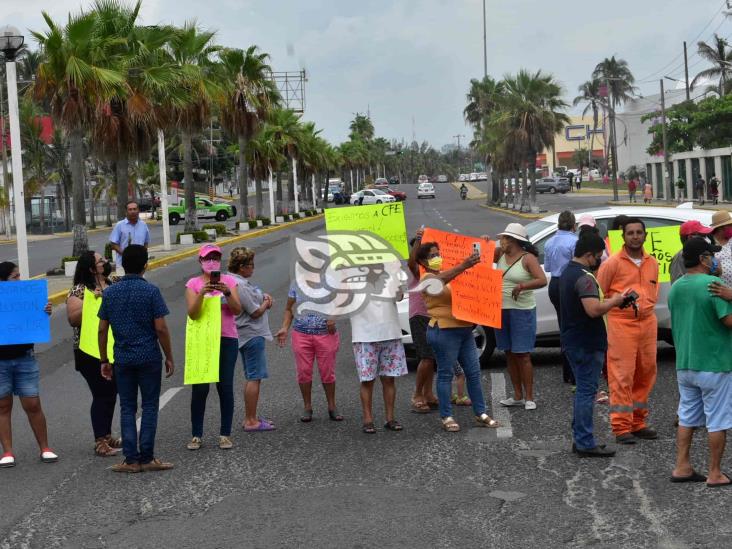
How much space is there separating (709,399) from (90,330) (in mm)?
4585

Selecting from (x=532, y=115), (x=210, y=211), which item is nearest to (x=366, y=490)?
(x=532, y=115)

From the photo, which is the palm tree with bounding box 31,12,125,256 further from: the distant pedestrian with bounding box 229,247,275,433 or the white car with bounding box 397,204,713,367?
the distant pedestrian with bounding box 229,247,275,433

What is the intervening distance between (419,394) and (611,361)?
2.15m

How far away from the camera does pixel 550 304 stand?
11.6 m

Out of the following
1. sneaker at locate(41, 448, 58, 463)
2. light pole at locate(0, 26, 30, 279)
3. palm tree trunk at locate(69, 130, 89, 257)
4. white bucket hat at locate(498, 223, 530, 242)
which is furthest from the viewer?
palm tree trunk at locate(69, 130, 89, 257)

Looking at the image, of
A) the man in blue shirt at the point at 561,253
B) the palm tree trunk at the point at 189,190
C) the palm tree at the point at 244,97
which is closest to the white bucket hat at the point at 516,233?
the man in blue shirt at the point at 561,253

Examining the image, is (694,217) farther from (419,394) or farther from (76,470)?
(76,470)

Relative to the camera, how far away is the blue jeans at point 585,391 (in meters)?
7.70

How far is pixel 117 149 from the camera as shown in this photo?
29344 millimetres

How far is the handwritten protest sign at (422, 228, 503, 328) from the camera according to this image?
341 inches

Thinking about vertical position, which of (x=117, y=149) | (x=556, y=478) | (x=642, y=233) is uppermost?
(x=117, y=149)

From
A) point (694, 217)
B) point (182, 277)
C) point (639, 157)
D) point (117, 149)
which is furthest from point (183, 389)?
point (639, 157)

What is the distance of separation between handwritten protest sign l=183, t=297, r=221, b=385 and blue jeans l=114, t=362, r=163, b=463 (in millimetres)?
386


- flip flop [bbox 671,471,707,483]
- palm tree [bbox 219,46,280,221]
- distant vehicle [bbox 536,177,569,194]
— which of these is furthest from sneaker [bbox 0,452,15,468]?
distant vehicle [bbox 536,177,569,194]
